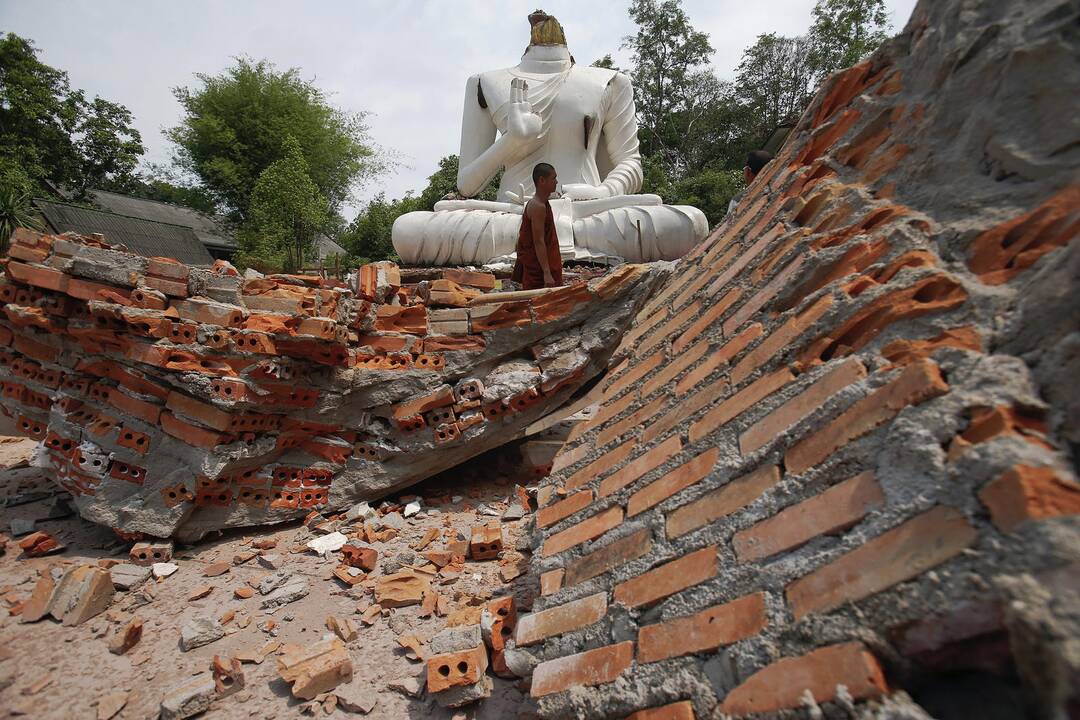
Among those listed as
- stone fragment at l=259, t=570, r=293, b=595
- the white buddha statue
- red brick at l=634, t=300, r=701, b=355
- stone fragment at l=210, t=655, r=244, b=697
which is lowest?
stone fragment at l=210, t=655, r=244, b=697

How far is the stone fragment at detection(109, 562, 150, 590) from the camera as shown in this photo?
2.53 metres

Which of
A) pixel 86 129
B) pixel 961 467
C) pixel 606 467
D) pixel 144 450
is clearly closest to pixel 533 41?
pixel 144 450

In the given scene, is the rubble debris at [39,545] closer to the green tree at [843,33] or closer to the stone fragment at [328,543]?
the stone fragment at [328,543]

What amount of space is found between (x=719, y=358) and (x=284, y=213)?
15.3m

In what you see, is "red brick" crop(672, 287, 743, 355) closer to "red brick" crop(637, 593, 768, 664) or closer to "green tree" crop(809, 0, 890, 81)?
"red brick" crop(637, 593, 768, 664)

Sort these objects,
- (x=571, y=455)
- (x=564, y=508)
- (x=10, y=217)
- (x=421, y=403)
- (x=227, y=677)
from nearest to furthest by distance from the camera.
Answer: (x=564, y=508)
(x=571, y=455)
(x=227, y=677)
(x=421, y=403)
(x=10, y=217)

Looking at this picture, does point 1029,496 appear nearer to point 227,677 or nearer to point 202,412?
point 227,677

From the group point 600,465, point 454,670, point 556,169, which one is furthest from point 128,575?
point 556,169

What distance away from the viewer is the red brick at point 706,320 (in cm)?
156

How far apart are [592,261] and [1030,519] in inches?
201

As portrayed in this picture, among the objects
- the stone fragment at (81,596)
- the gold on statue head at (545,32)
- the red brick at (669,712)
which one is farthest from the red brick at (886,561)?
the gold on statue head at (545,32)

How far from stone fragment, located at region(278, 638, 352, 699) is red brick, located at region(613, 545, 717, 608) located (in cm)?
128

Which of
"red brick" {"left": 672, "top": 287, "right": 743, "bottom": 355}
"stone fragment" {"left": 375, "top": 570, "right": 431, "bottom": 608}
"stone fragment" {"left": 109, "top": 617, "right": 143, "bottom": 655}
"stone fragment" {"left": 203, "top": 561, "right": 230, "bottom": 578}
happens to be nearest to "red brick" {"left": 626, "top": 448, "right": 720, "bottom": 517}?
"red brick" {"left": 672, "top": 287, "right": 743, "bottom": 355}

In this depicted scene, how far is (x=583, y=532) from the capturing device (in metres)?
1.47
